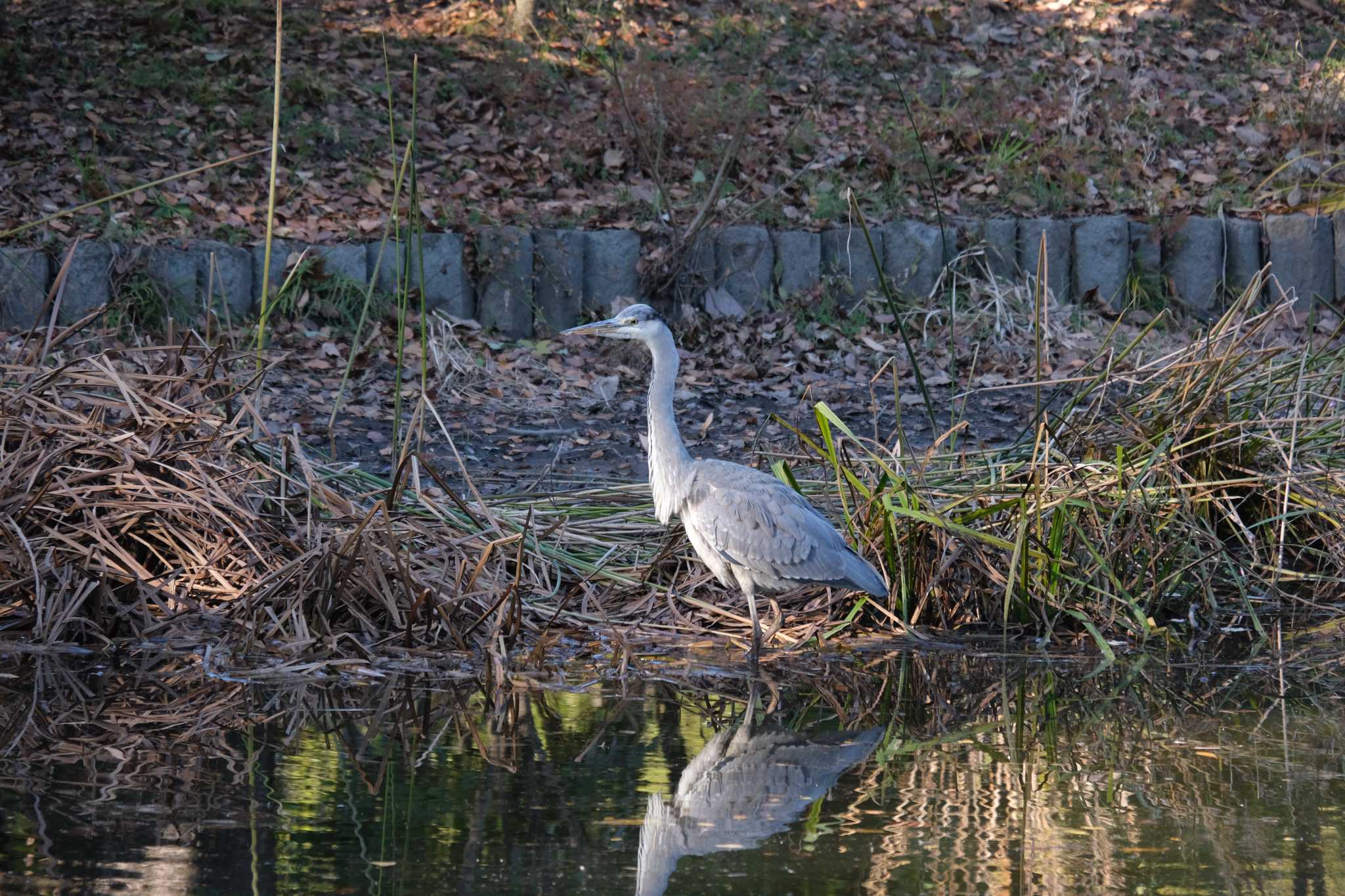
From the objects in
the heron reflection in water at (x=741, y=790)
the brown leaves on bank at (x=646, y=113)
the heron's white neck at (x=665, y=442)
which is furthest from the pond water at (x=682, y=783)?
the brown leaves on bank at (x=646, y=113)

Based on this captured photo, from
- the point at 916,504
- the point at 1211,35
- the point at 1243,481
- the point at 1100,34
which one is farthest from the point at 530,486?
the point at 1211,35

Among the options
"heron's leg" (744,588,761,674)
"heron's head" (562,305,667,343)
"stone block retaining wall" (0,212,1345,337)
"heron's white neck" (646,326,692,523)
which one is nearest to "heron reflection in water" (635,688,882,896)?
"heron's leg" (744,588,761,674)

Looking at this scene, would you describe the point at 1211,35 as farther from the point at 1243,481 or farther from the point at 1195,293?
the point at 1243,481

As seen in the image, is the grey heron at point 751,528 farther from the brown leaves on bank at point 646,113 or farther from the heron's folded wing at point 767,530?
the brown leaves on bank at point 646,113

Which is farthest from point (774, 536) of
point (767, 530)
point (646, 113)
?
point (646, 113)

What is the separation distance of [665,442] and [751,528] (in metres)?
0.62

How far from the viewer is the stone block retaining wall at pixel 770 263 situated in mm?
Result: 8375

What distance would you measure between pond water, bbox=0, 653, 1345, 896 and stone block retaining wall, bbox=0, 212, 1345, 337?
4.23 m

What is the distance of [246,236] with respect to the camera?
870 cm

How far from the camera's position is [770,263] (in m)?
9.41

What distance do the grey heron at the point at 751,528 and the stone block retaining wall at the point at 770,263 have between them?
3600mm

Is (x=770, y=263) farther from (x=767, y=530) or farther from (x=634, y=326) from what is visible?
(x=767, y=530)

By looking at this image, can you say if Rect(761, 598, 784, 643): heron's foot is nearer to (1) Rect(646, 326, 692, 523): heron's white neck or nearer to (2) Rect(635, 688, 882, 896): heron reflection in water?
(1) Rect(646, 326, 692, 523): heron's white neck

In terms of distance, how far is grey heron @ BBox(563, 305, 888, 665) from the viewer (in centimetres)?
502
